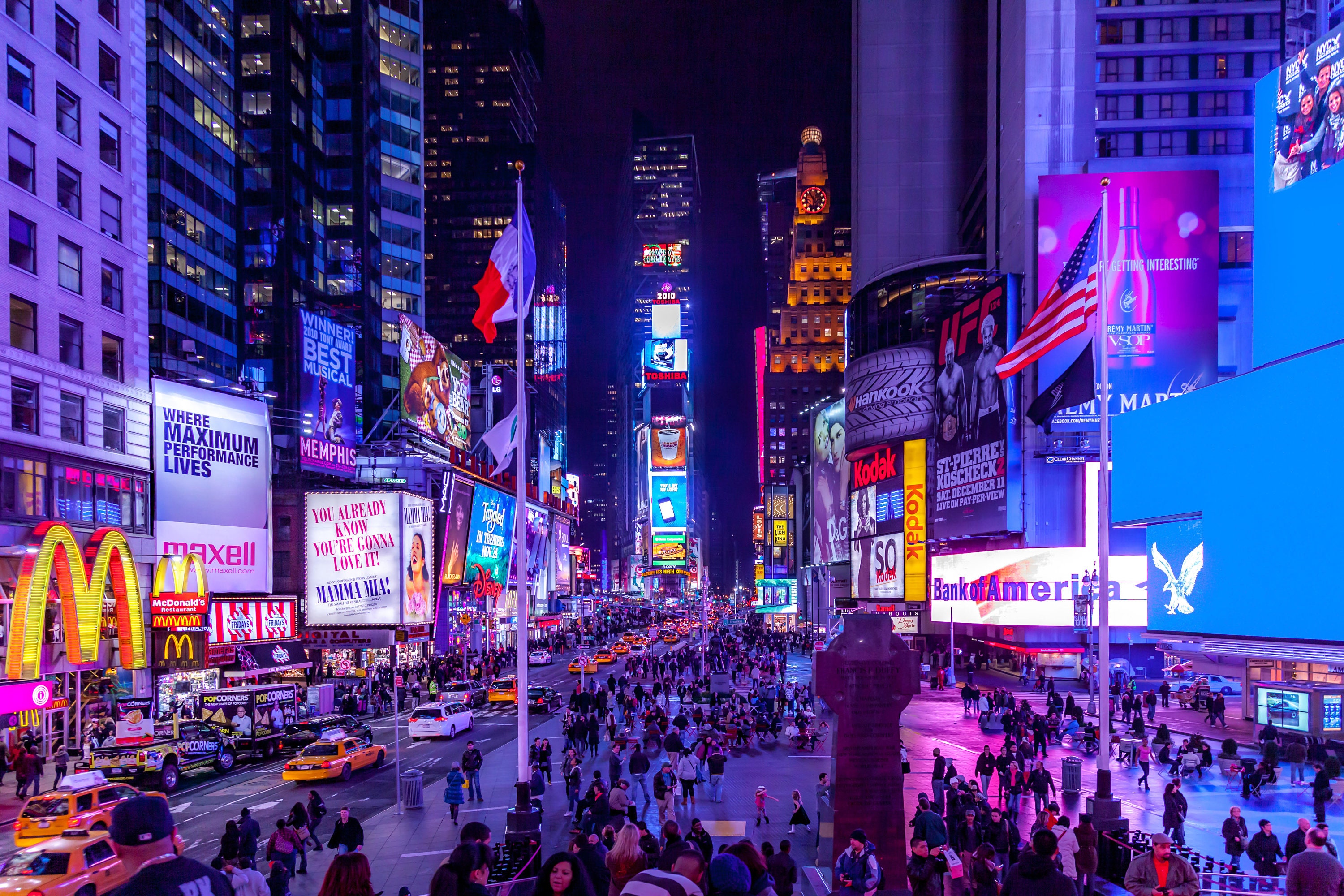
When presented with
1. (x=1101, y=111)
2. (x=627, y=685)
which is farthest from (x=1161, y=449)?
(x=1101, y=111)

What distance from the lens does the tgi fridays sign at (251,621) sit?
149ft

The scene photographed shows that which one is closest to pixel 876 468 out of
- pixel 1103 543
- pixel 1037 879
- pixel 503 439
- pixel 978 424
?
pixel 978 424

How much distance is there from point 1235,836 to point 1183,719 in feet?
82.8

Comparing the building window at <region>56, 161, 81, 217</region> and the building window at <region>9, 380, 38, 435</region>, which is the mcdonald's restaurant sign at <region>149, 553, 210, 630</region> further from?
the building window at <region>56, 161, 81, 217</region>

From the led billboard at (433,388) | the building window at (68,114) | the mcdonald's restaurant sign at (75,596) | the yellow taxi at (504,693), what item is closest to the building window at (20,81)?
the building window at (68,114)

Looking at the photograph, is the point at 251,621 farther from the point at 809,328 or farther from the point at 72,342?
the point at 809,328

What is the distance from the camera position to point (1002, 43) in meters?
66.2

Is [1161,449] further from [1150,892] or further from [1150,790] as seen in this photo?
[1150,892]

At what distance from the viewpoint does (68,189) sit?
35500mm

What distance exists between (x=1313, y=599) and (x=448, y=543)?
47.5 meters

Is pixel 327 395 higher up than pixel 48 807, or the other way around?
pixel 327 395

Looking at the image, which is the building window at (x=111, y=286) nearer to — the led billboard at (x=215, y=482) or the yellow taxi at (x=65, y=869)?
the led billboard at (x=215, y=482)

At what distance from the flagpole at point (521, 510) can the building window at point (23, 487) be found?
810 inches

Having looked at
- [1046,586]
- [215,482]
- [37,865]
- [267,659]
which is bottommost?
[267,659]
